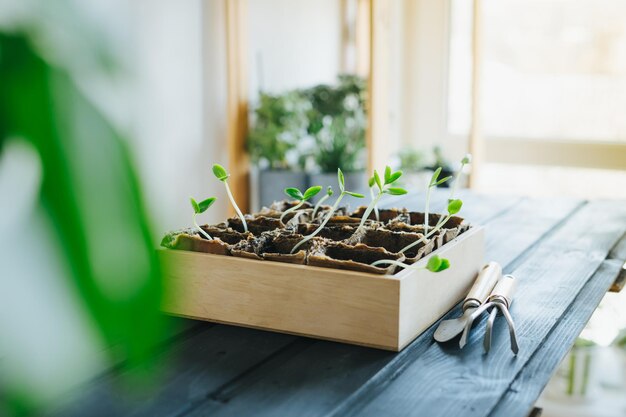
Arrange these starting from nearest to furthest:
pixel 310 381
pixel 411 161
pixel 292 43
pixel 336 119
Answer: pixel 310 381, pixel 336 119, pixel 411 161, pixel 292 43

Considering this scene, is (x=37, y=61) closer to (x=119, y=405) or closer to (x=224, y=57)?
(x=119, y=405)

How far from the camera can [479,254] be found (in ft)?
4.73

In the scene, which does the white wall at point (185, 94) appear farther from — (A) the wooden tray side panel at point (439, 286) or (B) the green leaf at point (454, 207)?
(B) the green leaf at point (454, 207)

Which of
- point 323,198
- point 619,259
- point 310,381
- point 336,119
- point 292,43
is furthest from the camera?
point 292,43

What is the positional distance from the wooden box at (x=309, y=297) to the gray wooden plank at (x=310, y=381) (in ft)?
0.09

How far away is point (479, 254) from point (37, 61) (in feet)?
4.08

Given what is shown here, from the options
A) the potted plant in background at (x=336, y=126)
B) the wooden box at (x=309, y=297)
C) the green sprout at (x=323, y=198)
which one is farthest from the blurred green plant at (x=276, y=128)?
the wooden box at (x=309, y=297)

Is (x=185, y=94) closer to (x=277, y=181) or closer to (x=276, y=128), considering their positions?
(x=276, y=128)

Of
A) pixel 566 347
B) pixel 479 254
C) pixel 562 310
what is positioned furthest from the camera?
pixel 479 254

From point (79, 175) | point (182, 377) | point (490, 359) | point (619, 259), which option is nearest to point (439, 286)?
point (490, 359)

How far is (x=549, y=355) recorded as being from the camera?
1.08 meters

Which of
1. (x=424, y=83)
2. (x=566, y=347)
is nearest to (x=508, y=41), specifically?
(x=424, y=83)

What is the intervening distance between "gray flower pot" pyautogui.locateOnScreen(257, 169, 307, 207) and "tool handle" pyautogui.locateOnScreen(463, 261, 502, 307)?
8.70 feet

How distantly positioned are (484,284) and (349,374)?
0.42 meters
